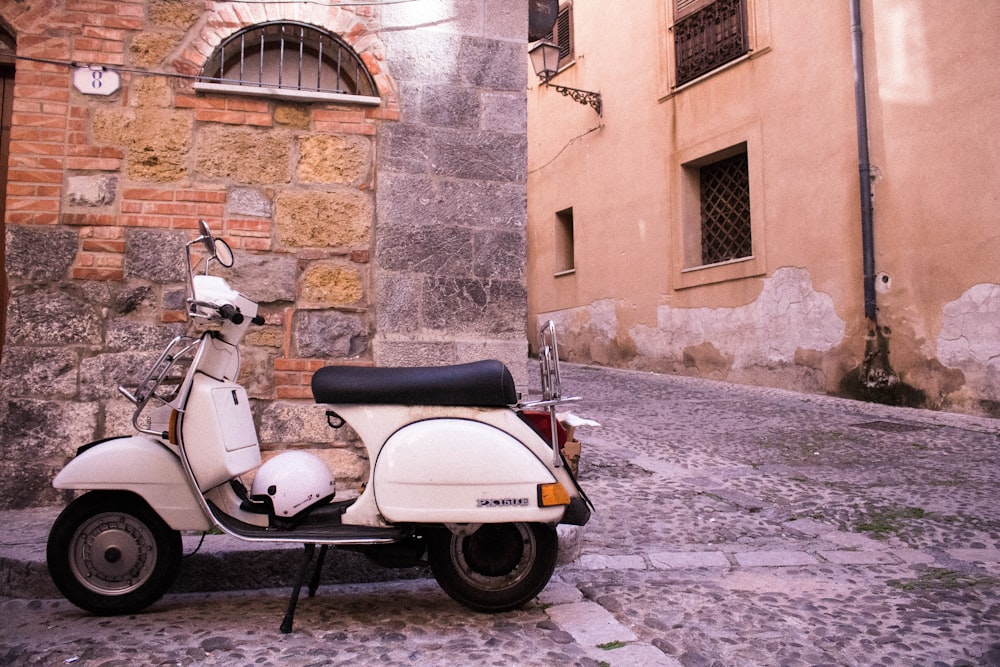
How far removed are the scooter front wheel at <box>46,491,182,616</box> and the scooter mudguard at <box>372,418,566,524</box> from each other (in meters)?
0.81

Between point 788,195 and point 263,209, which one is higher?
point 788,195

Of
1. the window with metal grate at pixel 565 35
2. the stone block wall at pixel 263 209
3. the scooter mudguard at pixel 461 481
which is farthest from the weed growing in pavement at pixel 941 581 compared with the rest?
the window with metal grate at pixel 565 35

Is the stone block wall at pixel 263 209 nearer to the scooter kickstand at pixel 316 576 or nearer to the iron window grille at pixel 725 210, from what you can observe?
the scooter kickstand at pixel 316 576

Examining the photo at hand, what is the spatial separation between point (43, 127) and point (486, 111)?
7.62 ft

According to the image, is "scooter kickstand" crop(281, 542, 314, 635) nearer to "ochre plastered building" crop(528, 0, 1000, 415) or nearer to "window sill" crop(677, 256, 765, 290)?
"ochre plastered building" crop(528, 0, 1000, 415)

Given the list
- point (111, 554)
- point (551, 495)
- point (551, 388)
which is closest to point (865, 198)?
point (551, 388)

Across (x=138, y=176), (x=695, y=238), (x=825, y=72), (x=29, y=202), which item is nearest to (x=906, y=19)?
(x=825, y=72)

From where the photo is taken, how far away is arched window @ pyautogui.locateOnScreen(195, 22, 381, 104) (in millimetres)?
4195

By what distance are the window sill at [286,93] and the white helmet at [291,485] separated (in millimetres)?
2211

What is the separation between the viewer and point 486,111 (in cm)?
443

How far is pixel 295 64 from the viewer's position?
4359 mm

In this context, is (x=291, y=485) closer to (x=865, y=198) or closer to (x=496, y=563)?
(x=496, y=563)

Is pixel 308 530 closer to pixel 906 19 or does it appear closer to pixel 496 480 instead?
pixel 496 480

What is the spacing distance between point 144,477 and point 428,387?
3.36ft
